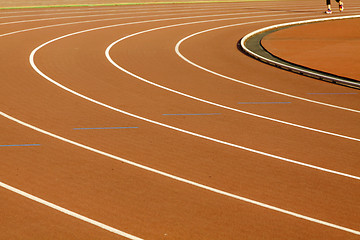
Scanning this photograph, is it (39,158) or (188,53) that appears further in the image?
(188,53)

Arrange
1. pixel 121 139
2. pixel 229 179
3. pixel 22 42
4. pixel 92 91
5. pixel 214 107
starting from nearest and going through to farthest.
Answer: pixel 229 179 → pixel 121 139 → pixel 214 107 → pixel 92 91 → pixel 22 42

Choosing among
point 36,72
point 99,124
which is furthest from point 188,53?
point 99,124

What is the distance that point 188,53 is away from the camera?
734 inches

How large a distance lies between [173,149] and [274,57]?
865cm

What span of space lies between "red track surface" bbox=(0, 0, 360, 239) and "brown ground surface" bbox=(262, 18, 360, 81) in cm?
119

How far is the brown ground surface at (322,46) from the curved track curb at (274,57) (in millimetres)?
227

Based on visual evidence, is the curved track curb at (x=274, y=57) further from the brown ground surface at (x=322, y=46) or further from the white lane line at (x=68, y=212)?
the white lane line at (x=68, y=212)

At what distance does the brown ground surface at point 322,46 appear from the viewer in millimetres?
16703

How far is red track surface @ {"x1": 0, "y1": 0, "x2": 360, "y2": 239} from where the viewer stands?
7.68m

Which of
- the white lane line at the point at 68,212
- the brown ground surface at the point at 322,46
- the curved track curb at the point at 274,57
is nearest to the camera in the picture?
the white lane line at the point at 68,212

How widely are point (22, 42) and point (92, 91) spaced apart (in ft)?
23.4

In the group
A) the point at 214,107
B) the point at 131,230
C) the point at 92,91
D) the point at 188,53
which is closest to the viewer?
the point at 131,230

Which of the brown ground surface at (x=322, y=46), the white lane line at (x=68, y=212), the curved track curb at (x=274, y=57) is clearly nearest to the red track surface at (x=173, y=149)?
the white lane line at (x=68, y=212)

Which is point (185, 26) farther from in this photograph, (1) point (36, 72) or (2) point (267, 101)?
(2) point (267, 101)
